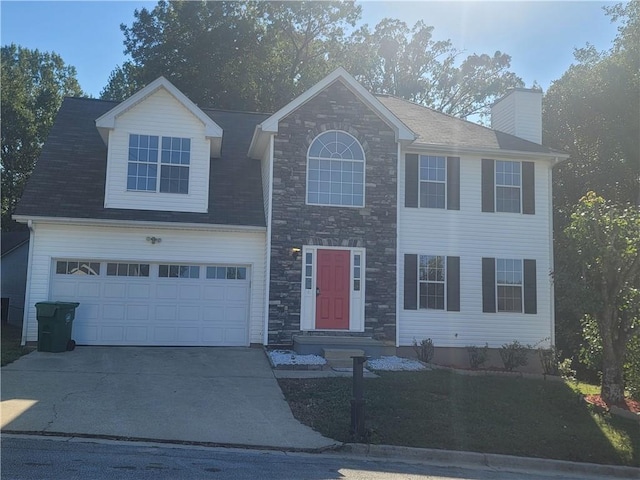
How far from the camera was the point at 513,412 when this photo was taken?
9.53 metres

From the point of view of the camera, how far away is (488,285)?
15062 millimetres

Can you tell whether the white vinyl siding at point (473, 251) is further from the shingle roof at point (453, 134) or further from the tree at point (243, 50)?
the tree at point (243, 50)

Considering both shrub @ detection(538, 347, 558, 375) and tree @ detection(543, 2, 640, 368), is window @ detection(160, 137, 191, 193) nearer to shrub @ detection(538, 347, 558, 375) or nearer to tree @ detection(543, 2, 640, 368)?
shrub @ detection(538, 347, 558, 375)

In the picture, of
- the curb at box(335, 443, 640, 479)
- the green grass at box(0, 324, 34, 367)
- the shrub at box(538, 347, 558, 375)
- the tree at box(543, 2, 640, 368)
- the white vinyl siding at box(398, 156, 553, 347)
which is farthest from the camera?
the tree at box(543, 2, 640, 368)

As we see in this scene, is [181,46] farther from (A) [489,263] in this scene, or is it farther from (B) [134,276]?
(A) [489,263]

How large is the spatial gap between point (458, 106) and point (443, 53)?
364 cm

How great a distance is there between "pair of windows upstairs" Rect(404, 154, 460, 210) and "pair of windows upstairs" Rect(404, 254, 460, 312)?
148cm

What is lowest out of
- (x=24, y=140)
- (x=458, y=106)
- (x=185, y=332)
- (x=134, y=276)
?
(x=185, y=332)

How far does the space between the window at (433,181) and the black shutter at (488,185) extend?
111 cm

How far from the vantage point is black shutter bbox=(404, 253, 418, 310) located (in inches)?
575

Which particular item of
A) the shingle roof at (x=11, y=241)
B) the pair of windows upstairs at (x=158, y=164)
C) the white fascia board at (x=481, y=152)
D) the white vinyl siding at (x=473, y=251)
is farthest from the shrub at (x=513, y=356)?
the shingle roof at (x=11, y=241)

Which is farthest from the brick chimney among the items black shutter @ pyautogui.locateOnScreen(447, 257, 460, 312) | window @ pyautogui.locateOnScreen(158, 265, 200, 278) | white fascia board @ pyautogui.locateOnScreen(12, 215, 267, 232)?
window @ pyautogui.locateOnScreen(158, 265, 200, 278)

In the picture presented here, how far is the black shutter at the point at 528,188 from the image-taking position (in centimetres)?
1549

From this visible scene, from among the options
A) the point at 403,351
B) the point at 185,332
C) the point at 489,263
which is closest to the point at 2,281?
the point at 185,332
